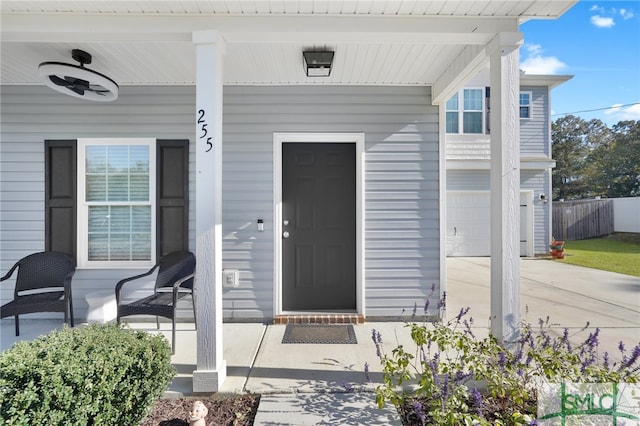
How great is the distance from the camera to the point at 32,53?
2959 millimetres

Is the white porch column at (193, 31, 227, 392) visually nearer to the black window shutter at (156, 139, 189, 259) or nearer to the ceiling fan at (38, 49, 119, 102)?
the ceiling fan at (38, 49, 119, 102)

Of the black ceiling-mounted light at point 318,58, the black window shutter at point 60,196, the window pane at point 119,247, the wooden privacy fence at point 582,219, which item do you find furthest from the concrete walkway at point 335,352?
the wooden privacy fence at point 582,219

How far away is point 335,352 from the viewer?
9.59 ft

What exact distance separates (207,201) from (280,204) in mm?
1505

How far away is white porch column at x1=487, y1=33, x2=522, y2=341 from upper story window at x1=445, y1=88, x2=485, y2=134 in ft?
22.7

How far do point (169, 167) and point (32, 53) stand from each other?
4.81ft

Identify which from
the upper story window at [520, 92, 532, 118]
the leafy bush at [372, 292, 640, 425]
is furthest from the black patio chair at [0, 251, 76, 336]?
the upper story window at [520, 92, 532, 118]

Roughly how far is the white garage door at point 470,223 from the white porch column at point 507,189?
6869 millimetres

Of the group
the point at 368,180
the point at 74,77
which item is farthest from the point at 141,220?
the point at 368,180

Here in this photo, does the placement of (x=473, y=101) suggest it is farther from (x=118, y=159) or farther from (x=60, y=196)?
(x=60, y=196)

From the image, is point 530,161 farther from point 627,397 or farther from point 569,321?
point 627,397

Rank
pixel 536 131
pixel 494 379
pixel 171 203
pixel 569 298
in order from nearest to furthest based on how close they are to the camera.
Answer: pixel 494 379 < pixel 171 203 < pixel 569 298 < pixel 536 131

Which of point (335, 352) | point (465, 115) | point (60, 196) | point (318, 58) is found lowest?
point (335, 352)

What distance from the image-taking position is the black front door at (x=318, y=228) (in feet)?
12.6
